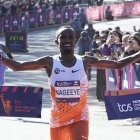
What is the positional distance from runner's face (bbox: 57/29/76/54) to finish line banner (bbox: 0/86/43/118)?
9.30 ft

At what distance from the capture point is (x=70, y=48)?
6152mm

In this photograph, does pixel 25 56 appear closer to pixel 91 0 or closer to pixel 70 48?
pixel 70 48

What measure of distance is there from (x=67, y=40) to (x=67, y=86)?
0.46 metres

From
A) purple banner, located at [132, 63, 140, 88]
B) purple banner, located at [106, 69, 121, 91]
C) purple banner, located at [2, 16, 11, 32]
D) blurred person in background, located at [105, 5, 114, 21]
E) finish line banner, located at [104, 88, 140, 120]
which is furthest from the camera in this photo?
blurred person in background, located at [105, 5, 114, 21]

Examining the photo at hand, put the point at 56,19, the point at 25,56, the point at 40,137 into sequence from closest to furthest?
the point at 40,137, the point at 25,56, the point at 56,19

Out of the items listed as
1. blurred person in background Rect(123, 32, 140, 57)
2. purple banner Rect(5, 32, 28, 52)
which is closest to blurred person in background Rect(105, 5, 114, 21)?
purple banner Rect(5, 32, 28, 52)

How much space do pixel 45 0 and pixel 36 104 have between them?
123 ft

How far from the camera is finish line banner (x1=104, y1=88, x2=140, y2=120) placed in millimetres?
8727

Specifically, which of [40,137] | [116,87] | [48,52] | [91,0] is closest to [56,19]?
[91,0]

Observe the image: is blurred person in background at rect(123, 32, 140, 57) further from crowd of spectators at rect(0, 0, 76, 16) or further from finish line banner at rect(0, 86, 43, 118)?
crowd of spectators at rect(0, 0, 76, 16)

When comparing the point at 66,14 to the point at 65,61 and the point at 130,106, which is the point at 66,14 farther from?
the point at 65,61

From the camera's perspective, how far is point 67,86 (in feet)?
20.5

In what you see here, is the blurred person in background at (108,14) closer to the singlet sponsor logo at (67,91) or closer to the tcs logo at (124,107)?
the tcs logo at (124,107)

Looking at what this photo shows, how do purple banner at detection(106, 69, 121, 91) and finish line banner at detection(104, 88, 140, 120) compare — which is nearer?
finish line banner at detection(104, 88, 140, 120)
